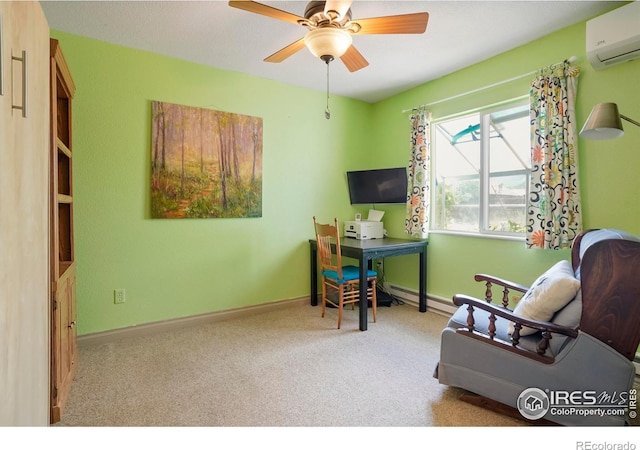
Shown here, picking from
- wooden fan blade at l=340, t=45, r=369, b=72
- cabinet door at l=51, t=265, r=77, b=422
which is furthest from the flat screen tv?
cabinet door at l=51, t=265, r=77, b=422

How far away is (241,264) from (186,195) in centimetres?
87

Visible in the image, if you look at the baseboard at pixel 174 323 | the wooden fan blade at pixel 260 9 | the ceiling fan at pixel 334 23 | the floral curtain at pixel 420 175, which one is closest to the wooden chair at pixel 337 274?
the baseboard at pixel 174 323

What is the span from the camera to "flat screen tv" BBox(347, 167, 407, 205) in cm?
373

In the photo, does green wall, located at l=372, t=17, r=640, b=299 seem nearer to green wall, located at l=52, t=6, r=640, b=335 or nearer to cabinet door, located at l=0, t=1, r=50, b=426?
green wall, located at l=52, t=6, r=640, b=335

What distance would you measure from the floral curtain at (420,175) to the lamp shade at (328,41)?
1.77 meters

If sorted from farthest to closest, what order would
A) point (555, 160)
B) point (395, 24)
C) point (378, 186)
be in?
point (378, 186)
point (555, 160)
point (395, 24)

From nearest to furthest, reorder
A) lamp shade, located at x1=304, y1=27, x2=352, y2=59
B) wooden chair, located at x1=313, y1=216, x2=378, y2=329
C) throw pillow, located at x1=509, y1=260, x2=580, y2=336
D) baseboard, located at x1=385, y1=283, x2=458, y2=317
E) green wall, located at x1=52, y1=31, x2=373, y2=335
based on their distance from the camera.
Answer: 1. throw pillow, located at x1=509, y1=260, x2=580, y2=336
2. lamp shade, located at x1=304, y1=27, x2=352, y2=59
3. green wall, located at x1=52, y1=31, x2=373, y2=335
4. wooden chair, located at x1=313, y1=216, x2=378, y2=329
5. baseboard, located at x1=385, y1=283, x2=458, y2=317

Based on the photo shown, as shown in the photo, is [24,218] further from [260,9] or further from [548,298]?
[548,298]

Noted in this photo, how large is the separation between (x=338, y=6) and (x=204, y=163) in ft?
6.27

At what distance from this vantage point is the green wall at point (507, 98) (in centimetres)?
223

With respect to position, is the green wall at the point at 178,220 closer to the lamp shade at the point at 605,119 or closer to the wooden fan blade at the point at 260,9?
the wooden fan blade at the point at 260,9

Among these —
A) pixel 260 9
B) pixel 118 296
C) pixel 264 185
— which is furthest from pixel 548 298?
pixel 118 296

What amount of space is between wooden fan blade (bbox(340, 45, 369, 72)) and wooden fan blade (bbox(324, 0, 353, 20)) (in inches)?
14.9

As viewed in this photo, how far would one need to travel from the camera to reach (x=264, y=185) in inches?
136
